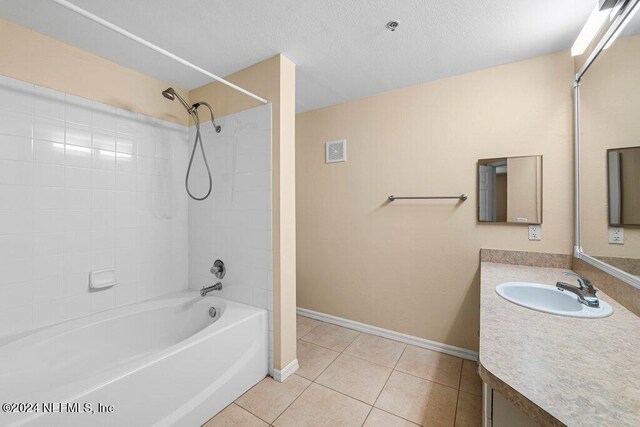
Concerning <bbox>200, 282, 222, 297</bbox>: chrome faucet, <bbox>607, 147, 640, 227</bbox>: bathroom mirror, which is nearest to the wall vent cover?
<bbox>200, 282, 222, 297</bbox>: chrome faucet

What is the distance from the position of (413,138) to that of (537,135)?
834mm

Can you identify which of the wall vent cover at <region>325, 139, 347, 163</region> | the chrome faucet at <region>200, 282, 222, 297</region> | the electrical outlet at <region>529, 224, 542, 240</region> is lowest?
the chrome faucet at <region>200, 282, 222, 297</region>

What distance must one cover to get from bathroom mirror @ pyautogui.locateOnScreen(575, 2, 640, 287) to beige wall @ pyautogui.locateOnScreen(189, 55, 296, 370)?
1737 millimetres

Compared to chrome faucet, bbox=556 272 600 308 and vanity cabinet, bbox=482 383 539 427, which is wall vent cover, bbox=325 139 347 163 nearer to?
chrome faucet, bbox=556 272 600 308

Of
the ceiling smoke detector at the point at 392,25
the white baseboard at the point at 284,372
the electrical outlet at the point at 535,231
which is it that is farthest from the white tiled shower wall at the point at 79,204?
the electrical outlet at the point at 535,231

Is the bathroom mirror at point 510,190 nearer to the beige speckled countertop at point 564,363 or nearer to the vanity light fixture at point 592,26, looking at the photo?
the vanity light fixture at point 592,26

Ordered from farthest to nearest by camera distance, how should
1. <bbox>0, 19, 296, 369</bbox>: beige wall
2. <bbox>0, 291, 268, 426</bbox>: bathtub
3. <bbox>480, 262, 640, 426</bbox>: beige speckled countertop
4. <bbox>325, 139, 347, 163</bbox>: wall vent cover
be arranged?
<bbox>325, 139, 347, 163</bbox>: wall vent cover
<bbox>0, 19, 296, 369</bbox>: beige wall
<bbox>0, 291, 268, 426</bbox>: bathtub
<bbox>480, 262, 640, 426</bbox>: beige speckled countertop

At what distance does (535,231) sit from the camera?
1.83 metres

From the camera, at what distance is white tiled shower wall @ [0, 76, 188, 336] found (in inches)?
59.6

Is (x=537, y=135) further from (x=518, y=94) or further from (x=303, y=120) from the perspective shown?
(x=303, y=120)

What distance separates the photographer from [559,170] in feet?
5.77

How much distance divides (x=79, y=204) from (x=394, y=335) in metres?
2.65

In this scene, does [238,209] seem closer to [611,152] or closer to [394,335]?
[394,335]

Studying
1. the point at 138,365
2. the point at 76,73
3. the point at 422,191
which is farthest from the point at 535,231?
the point at 76,73
